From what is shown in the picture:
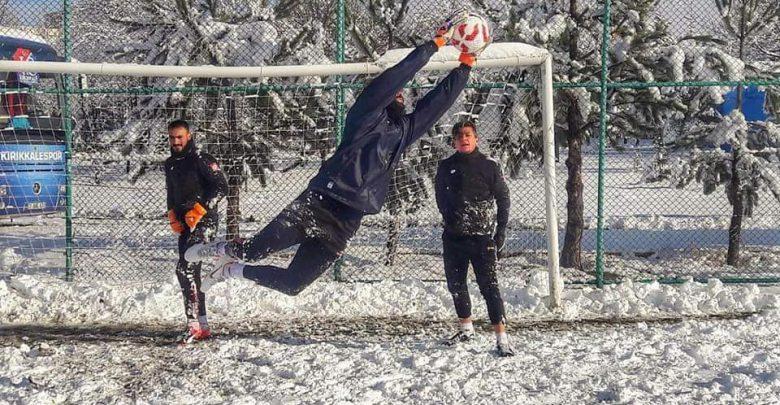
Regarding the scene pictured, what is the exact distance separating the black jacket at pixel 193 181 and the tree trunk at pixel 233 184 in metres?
2.59

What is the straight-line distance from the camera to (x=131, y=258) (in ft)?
32.1

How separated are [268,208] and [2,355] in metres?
5.24

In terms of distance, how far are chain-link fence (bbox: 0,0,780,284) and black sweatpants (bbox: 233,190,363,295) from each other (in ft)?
9.88

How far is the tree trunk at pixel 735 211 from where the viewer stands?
403 inches

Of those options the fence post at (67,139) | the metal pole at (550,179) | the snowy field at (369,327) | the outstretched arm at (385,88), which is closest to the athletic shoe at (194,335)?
the snowy field at (369,327)

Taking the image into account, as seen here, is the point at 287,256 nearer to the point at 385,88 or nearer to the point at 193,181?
the point at 193,181

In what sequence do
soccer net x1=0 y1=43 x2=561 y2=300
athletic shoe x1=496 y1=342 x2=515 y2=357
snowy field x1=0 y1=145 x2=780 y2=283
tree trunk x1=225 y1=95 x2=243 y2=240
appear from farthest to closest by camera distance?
1. snowy field x1=0 y1=145 x2=780 y2=283
2. tree trunk x1=225 y1=95 x2=243 y2=240
3. soccer net x1=0 y1=43 x2=561 y2=300
4. athletic shoe x1=496 y1=342 x2=515 y2=357

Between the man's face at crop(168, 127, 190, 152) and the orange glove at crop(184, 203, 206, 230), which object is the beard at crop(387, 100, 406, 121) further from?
the man's face at crop(168, 127, 190, 152)

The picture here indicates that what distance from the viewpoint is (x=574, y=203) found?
998 cm

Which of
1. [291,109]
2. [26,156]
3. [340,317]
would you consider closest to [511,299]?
[340,317]

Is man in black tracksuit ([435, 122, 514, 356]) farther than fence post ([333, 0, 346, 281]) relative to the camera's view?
No

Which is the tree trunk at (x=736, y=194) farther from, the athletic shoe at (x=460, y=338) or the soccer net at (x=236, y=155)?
the athletic shoe at (x=460, y=338)

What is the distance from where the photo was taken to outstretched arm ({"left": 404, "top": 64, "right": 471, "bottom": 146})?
Answer: 5098 mm

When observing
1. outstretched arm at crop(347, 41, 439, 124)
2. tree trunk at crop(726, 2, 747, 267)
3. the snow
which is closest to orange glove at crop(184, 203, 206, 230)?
outstretched arm at crop(347, 41, 439, 124)
